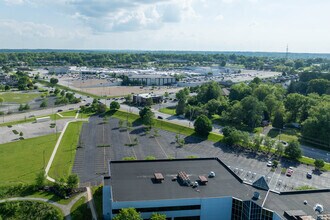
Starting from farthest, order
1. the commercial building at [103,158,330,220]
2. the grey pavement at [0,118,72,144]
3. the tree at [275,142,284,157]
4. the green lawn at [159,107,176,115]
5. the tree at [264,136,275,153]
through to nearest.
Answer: the green lawn at [159,107,176,115] → the grey pavement at [0,118,72,144] → the tree at [264,136,275,153] → the tree at [275,142,284,157] → the commercial building at [103,158,330,220]

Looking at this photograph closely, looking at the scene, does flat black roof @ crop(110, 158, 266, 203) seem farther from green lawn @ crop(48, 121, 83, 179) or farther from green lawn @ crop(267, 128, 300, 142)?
green lawn @ crop(267, 128, 300, 142)

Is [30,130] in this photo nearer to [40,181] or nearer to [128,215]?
[40,181]

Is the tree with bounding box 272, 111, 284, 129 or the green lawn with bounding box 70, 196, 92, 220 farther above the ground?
the tree with bounding box 272, 111, 284, 129

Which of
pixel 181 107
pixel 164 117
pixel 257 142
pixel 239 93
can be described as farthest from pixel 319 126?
pixel 164 117

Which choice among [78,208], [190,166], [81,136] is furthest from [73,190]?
[81,136]

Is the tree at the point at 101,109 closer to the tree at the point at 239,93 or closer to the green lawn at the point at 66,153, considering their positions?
the green lawn at the point at 66,153

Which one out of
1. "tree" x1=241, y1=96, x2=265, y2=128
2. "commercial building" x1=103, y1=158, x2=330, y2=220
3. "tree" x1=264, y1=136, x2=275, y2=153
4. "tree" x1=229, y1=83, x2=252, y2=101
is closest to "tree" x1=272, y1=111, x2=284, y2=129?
"tree" x1=241, y1=96, x2=265, y2=128

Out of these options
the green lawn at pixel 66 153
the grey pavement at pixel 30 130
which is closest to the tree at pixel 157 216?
the green lawn at pixel 66 153
